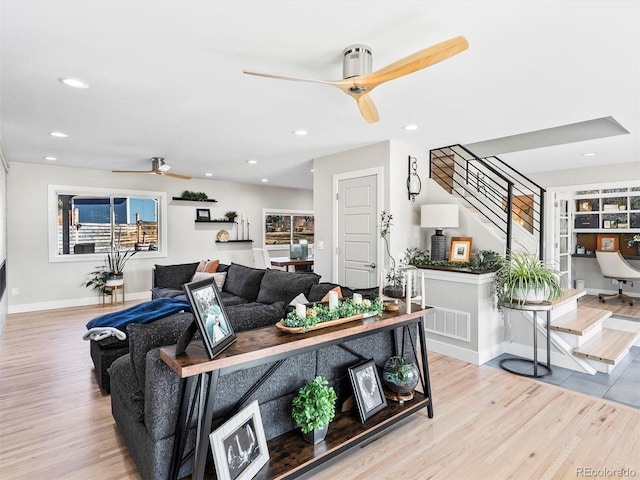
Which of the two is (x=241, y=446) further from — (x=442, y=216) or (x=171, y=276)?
(x=171, y=276)

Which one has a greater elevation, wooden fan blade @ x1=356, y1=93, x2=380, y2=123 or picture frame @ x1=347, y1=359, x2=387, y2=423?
wooden fan blade @ x1=356, y1=93, x2=380, y2=123

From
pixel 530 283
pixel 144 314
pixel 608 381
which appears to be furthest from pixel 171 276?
pixel 608 381

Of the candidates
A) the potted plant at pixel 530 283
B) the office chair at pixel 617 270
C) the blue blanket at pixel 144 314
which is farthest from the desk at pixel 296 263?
the office chair at pixel 617 270

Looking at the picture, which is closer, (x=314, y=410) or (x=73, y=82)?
(x=314, y=410)

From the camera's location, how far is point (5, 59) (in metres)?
2.30

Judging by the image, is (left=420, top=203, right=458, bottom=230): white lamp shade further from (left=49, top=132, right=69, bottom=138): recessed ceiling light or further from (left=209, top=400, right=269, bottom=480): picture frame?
(left=49, top=132, right=69, bottom=138): recessed ceiling light

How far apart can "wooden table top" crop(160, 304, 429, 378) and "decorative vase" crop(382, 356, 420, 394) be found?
15.9 inches

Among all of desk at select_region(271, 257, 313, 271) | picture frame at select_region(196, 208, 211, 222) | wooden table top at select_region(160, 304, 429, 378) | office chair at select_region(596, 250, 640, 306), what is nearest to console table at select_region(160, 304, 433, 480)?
wooden table top at select_region(160, 304, 429, 378)

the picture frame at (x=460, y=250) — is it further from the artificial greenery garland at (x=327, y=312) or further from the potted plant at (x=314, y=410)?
the potted plant at (x=314, y=410)

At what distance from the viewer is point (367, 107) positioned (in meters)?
2.47

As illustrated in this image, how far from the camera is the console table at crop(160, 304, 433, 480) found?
1.56 metres

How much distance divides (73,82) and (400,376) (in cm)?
321

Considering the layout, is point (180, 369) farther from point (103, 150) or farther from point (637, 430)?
point (103, 150)

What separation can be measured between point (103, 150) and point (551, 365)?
608 cm
